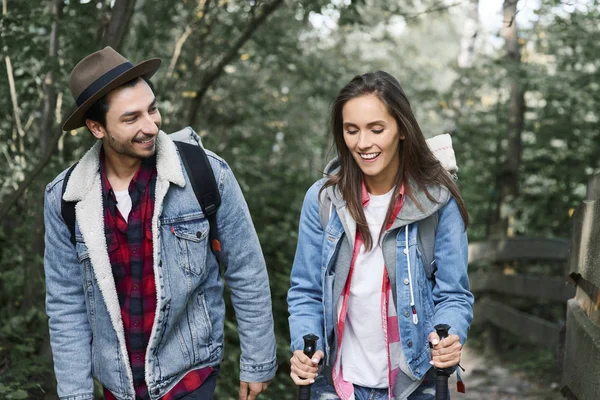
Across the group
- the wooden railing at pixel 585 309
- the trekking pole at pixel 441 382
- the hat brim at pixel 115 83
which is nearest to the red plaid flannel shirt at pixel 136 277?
the hat brim at pixel 115 83

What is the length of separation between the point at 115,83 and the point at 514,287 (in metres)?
6.75

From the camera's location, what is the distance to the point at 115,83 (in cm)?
321

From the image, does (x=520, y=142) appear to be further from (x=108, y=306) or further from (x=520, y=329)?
(x=108, y=306)

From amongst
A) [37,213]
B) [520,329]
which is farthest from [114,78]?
[520,329]

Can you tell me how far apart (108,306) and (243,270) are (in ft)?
1.96

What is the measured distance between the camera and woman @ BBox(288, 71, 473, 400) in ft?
9.93

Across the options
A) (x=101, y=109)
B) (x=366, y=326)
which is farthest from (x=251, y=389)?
(x=101, y=109)

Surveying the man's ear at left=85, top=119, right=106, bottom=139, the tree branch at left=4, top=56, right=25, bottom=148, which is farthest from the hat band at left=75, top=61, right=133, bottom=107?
the tree branch at left=4, top=56, right=25, bottom=148

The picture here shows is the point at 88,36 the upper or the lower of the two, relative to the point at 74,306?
upper

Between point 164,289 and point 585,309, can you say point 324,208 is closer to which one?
point 164,289

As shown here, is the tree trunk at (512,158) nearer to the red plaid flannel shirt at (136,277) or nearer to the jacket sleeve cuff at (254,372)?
the jacket sleeve cuff at (254,372)

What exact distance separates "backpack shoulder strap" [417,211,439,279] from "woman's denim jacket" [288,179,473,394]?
0.07ft

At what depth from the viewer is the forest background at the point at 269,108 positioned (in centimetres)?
548

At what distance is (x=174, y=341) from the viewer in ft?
10.7
